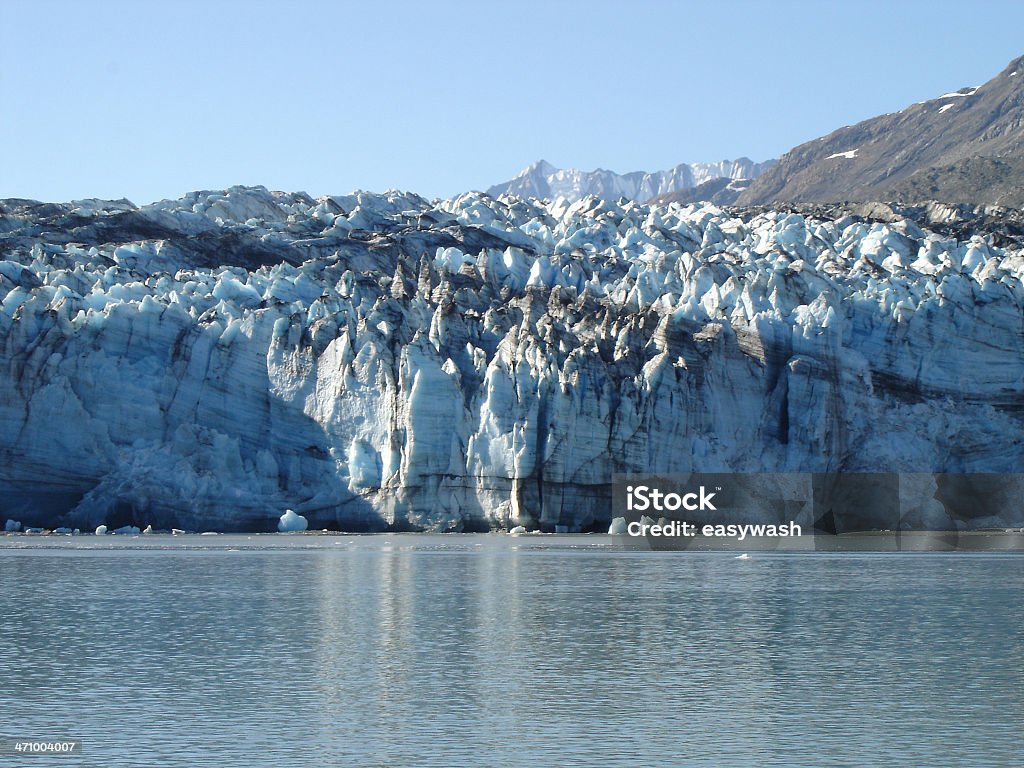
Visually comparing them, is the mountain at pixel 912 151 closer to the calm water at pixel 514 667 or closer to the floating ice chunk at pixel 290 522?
the floating ice chunk at pixel 290 522

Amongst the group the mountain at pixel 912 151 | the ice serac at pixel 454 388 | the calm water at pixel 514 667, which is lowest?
the calm water at pixel 514 667

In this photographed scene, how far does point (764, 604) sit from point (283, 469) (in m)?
25.9

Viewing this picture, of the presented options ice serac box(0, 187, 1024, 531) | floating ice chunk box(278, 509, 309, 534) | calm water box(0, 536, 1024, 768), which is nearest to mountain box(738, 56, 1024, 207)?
ice serac box(0, 187, 1024, 531)

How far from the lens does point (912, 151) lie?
170000 mm

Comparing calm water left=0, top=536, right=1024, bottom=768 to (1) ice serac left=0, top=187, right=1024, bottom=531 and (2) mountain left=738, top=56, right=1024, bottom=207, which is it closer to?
(1) ice serac left=0, top=187, right=1024, bottom=531

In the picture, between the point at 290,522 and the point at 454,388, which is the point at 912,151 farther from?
the point at 290,522

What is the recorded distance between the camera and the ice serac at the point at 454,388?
51.2 metres

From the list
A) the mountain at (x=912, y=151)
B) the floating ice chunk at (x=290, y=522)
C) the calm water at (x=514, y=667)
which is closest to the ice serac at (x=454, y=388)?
the floating ice chunk at (x=290, y=522)

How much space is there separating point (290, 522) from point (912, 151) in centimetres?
13398

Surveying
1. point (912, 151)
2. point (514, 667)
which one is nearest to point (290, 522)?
point (514, 667)

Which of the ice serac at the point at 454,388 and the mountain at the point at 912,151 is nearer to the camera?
the ice serac at the point at 454,388

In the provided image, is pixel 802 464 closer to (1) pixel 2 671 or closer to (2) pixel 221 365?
(2) pixel 221 365

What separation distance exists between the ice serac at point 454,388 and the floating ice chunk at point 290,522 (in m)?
0.89

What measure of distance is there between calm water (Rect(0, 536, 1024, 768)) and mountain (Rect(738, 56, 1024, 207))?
97.9 metres
